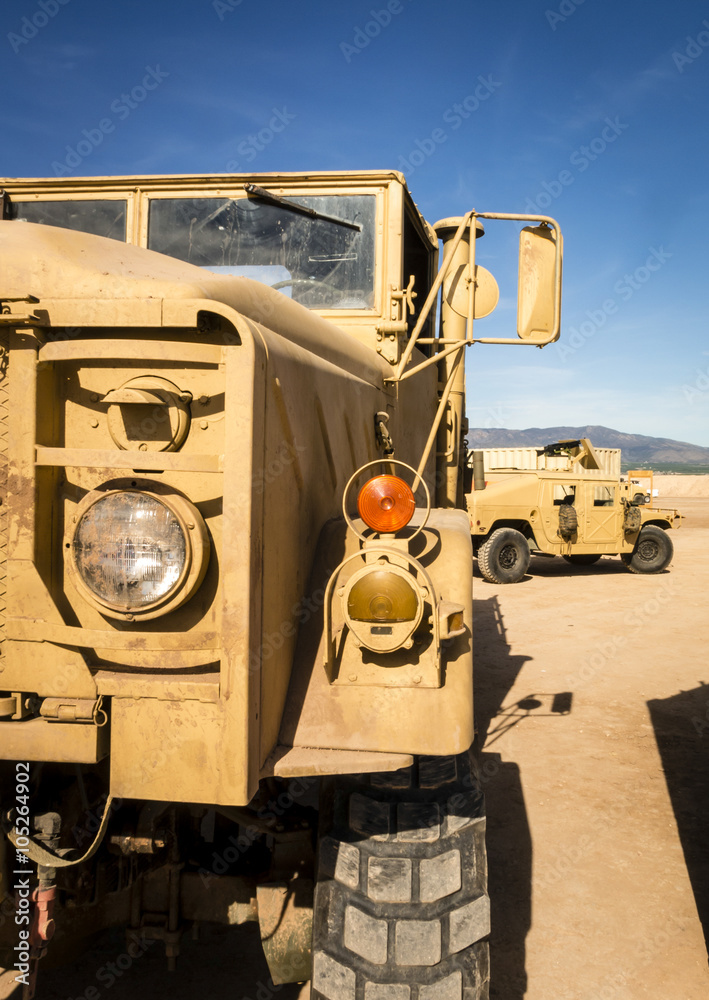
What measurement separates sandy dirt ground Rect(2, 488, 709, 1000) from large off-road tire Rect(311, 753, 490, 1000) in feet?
3.27

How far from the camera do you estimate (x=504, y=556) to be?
41.7ft

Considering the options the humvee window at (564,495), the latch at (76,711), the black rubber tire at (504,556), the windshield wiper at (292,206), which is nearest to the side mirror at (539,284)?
the windshield wiper at (292,206)

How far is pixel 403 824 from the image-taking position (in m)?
1.95

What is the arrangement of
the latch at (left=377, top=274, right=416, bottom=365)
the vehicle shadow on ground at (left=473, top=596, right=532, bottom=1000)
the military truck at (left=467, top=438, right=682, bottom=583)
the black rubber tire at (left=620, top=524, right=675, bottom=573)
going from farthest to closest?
1. the black rubber tire at (left=620, top=524, right=675, bottom=573)
2. the military truck at (left=467, top=438, right=682, bottom=583)
3. the latch at (left=377, top=274, right=416, bottom=365)
4. the vehicle shadow on ground at (left=473, top=596, right=532, bottom=1000)

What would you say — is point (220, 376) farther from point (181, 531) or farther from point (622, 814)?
point (622, 814)

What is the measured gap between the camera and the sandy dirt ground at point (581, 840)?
2779 mm

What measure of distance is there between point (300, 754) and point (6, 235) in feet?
4.61

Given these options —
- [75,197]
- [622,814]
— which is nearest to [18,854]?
[75,197]

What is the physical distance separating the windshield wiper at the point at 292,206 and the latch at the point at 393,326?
361 mm

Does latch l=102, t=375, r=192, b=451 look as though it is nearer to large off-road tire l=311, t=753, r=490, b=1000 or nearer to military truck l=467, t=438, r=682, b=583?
large off-road tire l=311, t=753, r=490, b=1000

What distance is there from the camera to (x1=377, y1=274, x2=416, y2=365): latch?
3.32 metres

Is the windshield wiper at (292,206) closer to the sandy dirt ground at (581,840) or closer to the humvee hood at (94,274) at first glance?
the humvee hood at (94,274)

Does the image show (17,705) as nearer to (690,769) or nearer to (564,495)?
(690,769)

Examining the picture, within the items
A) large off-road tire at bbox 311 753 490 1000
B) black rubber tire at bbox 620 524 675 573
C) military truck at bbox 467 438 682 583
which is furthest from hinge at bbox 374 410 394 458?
black rubber tire at bbox 620 524 675 573
